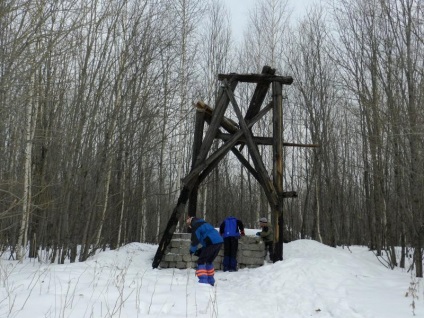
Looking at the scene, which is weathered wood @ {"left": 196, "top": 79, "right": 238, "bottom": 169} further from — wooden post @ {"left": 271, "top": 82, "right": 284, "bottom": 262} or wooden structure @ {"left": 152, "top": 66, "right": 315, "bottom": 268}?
wooden post @ {"left": 271, "top": 82, "right": 284, "bottom": 262}

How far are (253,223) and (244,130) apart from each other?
1434 cm

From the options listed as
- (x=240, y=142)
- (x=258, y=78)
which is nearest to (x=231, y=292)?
(x=240, y=142)

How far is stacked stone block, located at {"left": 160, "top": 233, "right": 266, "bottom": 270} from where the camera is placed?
9211 mm

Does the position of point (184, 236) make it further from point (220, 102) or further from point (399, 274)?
point (399, 274)

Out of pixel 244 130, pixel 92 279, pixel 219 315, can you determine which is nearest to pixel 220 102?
pixel 244 130

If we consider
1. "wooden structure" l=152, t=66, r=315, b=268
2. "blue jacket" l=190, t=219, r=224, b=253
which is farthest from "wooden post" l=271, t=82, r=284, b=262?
"blue jacket" l=190, t=219, r=224, b=253

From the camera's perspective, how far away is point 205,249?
7.19 metres

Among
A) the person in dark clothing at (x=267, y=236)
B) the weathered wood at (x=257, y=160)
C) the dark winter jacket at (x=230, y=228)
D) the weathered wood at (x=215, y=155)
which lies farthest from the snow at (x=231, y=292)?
the weathered wood at (x=215, y=155)

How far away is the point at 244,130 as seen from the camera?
9344 millimetres

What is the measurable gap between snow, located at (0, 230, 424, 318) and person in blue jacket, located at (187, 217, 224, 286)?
0.27 metres

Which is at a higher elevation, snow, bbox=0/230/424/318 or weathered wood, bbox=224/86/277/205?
weathered wood, bbox=224/86/277/205

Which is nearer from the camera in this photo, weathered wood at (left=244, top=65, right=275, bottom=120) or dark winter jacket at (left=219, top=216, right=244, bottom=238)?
dark winter jacket at (left=219, top=216, right=244, bottom=238)

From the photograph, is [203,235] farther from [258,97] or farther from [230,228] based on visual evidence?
[258,97]

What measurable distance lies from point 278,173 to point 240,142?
1.38 metres
